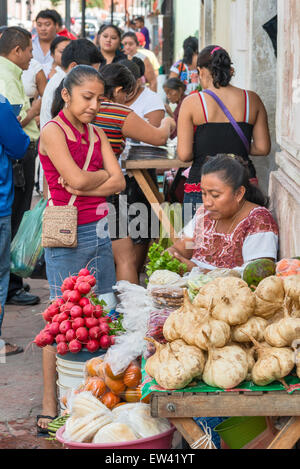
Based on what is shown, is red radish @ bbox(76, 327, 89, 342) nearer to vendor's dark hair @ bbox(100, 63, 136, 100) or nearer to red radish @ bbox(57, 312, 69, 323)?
red radish @ bbox(57, 312, 69, 323)

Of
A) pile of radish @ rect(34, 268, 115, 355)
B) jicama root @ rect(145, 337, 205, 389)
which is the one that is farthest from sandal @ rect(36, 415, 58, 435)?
jicama root @ rect(145, 337, 205, 389)

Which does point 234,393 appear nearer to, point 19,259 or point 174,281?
point 174,281

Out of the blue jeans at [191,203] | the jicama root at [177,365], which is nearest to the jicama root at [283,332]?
the jicama root at [177,365]

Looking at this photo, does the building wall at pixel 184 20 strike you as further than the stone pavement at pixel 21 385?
Yes

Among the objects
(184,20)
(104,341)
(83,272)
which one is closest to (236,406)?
(104,341)

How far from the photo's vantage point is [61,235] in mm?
3859

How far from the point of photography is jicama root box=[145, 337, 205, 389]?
2482 mm

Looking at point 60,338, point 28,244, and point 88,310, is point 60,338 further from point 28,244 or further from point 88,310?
point 28,244

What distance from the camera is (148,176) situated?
19.7ft

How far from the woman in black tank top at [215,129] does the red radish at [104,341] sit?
5.44ft

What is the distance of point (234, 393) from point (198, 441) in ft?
0.82

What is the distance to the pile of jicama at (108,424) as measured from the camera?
9.09 feet

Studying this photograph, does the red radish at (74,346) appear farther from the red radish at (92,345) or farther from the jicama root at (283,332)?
the jicama root at (283,332)
